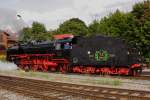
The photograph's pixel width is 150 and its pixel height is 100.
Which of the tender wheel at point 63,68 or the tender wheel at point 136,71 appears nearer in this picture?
the tender wheel at point 136,71

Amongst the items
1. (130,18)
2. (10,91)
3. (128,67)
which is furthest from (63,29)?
(10,91)

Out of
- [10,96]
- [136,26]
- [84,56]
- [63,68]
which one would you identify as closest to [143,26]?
[136,26]

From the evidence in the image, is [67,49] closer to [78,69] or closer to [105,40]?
[78,69]

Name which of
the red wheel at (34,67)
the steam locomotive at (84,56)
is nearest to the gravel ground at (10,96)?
the steam locomotive at (84,56)

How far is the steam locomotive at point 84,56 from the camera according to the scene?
23.0m

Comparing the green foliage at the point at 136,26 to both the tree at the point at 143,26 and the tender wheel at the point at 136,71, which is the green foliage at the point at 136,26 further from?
the tender wheel at the point at 136,71

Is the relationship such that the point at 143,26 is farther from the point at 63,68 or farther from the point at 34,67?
the point at 63,68

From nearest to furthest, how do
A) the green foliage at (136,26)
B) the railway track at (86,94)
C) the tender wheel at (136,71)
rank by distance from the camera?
the railway track at (86,94) < the tender wheel at (136,71) < the green foliage at (136,26)

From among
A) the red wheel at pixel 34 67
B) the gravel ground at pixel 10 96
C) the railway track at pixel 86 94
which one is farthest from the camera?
the red wheel at pixel 34 67

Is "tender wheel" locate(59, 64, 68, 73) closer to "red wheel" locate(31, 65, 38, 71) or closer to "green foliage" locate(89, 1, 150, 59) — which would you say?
"red wheel" locate(31, 65, 38, 71)

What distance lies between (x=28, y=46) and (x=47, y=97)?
58.7ft

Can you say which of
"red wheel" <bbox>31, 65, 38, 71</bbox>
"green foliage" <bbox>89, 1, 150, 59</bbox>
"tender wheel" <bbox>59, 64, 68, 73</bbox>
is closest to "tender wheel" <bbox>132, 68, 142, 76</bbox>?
"tender wheel" <bbox>59, 64, 68, 73</bbox>

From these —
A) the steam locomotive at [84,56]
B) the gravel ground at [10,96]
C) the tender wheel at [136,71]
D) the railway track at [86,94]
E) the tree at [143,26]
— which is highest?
the tree at [143,26]

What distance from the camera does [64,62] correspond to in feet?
88.0
